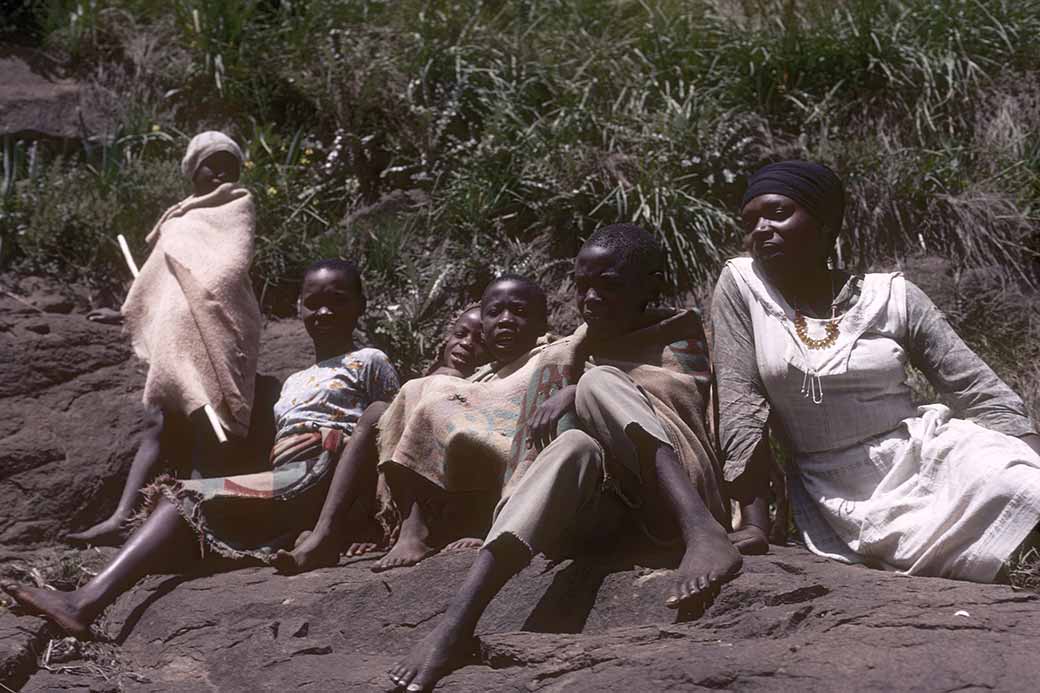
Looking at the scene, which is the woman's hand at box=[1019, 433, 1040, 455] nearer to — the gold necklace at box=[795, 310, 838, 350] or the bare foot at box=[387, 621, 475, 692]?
the gold necklace at box=[795, 310, 838, 350]

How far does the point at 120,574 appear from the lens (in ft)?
15.2

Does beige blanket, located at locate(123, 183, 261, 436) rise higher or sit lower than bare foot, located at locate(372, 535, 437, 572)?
higher

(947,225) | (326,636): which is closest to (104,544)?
(326,636)

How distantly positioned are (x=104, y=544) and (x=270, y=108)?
3.82 m

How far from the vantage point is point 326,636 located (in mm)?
4117

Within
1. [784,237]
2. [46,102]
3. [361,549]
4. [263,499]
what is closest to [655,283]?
[784,237]

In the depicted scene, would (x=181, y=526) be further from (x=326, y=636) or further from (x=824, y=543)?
(x=824, y=543)

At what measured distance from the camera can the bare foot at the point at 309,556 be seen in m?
4.76

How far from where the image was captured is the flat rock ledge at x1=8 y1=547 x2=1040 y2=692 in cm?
306

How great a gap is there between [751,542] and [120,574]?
7.85ft

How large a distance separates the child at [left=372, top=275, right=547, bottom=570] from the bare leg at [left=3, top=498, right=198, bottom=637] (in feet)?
2.80

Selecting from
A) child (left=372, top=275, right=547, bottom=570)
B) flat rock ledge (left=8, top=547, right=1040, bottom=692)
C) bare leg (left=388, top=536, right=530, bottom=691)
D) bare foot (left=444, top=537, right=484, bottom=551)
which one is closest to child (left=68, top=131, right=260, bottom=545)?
flat rock ledge (left=8, top=547, right=1040, bottom=692)

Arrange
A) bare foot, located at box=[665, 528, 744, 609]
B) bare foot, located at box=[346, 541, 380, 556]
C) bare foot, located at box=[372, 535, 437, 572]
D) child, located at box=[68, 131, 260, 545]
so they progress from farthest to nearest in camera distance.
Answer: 1. child, located at box=[68, 131, 260, 545]
2. bare foot, located at box=[346, 541, 380, 556]
3. bare foot, located at box=[372, 535, 437, 572]
4. bare foot, located at box=[665, 528, 744, 609]

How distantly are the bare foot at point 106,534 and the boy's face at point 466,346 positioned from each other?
1.62 metres
